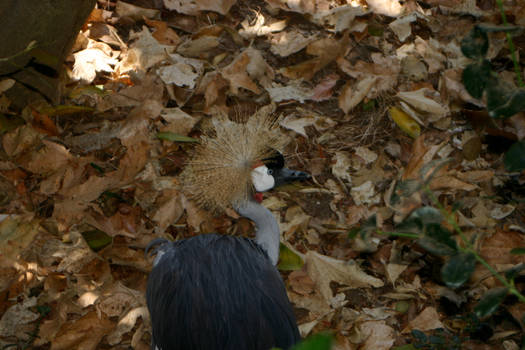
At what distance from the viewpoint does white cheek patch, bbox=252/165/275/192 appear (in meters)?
2.05

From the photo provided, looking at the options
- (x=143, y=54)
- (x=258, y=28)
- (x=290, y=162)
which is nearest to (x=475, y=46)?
(x=290, y=162)

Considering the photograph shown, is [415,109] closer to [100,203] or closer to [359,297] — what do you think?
[359,297]

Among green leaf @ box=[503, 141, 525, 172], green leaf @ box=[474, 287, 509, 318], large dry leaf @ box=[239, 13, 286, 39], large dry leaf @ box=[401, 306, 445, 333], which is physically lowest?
large dry leaf @ box=[401, 306, 445, 333]

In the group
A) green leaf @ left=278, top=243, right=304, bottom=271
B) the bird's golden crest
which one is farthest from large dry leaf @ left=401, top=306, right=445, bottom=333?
the bird's golden crest

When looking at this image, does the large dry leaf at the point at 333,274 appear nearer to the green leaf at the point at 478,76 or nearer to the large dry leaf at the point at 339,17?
the green leaf at the point at 478,76

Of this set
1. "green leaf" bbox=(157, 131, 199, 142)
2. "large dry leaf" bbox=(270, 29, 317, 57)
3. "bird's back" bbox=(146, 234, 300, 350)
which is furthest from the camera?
"large dry leaf" bbox=(270, 29, 317, 57)

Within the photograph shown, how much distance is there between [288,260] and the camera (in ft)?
6.97

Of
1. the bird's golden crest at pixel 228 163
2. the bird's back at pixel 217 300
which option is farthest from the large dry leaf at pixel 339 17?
the bird's back at pixel 217 300

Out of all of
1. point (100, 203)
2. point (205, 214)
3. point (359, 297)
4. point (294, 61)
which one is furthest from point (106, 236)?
point (294, 61)

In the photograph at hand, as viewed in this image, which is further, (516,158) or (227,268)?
(227,268)

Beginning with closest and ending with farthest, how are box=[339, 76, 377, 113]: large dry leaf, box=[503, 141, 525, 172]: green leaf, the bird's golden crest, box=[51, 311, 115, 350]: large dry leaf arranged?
1. box=[503, 141, 525, 172]: green leaf
2. box=[51, 311, 115, 350]: large dry leaf
3. the bird's golden crest
4. box=[339, 76, 377, 113]: large dry leaf

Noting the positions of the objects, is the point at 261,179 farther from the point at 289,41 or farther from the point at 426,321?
the point at 289,41

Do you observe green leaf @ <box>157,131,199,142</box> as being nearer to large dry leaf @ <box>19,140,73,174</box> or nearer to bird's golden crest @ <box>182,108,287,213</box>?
bird's golden crest @ <box>182,108,287,213</box>

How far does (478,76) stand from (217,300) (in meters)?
1.06
